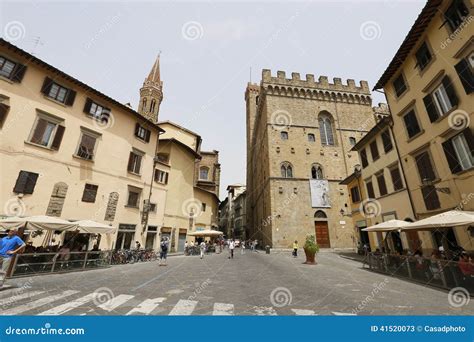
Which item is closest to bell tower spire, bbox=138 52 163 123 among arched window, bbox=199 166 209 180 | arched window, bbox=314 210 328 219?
arched window, bbox=199 166 209 180

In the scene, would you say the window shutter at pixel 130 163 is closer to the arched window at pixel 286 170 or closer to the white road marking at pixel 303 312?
the white road marking at pixel 303 312

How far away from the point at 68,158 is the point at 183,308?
14633 mm

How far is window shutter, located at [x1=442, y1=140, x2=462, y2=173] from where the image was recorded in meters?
10.6

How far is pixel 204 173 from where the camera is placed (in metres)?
38.9

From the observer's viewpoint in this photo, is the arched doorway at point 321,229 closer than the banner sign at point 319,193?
Yes

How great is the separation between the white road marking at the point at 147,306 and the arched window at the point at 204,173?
107 ft

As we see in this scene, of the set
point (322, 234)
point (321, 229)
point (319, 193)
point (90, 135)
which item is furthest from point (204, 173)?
point (90, 135)

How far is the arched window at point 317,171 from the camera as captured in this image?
1214 inches

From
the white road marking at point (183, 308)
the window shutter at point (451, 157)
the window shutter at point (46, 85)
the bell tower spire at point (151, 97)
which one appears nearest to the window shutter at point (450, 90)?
the window shutter at point (451, 157)

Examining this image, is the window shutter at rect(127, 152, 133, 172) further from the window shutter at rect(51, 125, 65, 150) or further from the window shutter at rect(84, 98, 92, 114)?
the window shutter at rect(51, 125, 65, 150)

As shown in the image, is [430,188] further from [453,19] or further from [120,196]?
[120,196]

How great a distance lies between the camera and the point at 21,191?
41.1 ft

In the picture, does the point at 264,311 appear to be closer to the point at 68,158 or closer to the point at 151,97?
the point at 68,158

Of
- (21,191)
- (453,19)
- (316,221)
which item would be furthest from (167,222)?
(453,19)
